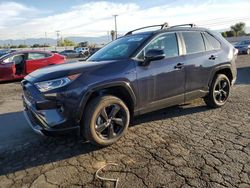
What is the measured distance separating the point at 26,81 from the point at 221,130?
11.0ft

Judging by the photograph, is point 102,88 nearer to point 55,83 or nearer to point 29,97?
point 55,83

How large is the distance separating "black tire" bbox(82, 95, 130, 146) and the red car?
8369 millimetres

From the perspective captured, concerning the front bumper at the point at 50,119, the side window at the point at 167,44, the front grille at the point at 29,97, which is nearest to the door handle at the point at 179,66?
the side window at the point at 167,44

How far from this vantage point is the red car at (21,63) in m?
11.6

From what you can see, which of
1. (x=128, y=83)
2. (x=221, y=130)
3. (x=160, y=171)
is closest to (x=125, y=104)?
(x=128, y=83)

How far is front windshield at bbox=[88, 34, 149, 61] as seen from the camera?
4.66 m

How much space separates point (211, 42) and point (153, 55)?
6.85ft

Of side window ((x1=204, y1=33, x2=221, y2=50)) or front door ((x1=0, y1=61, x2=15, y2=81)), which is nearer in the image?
side window ((x1=204, y1=33, x2=221, y2=50))

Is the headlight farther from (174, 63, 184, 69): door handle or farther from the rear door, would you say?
the rear door

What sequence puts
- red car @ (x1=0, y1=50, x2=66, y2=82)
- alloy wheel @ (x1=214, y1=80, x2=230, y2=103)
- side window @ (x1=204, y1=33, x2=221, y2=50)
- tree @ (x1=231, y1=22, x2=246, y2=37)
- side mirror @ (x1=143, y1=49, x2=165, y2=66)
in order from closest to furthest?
side mirror @ (x1=143, y1=49, x2=165, y2=66)
side window @ (x1=204, y1=33, x2=221, y2=50)
alloy wheel @ (x1=214, y1=80, x2=230, y2=103)
red car @ (x1=0, y1=50, x2=66, y2=82)
tree @ (x1=231, y1=22, x2=246, y2=37)

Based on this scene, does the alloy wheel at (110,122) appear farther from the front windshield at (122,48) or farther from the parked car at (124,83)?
the front windshield at (122,48)

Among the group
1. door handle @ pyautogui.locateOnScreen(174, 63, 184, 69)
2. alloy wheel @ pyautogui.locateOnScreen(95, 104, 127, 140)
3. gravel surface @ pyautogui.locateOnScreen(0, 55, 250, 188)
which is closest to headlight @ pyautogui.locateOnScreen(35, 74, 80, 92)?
alloy wheel @ pyautogui.locateOnScreen(95, 104, 127, 140)

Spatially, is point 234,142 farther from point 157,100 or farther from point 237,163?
point 157,100

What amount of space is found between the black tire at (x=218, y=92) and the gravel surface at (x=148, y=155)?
1.22ft
